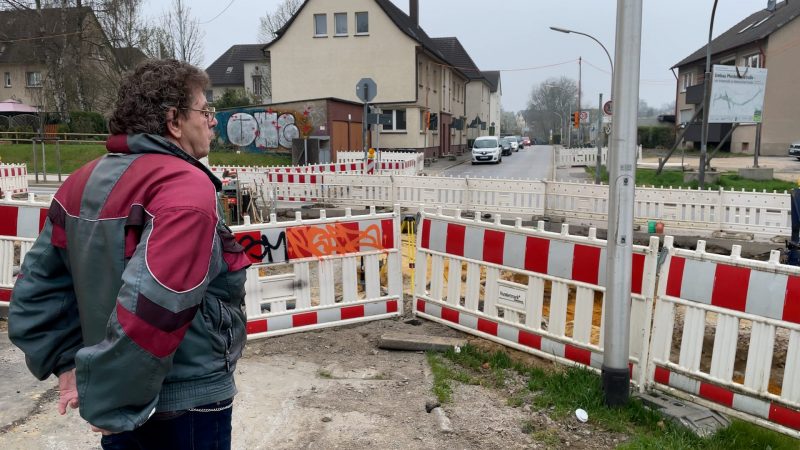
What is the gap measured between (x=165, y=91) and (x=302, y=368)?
360 centimetres

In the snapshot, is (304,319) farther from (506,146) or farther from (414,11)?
(506,146)

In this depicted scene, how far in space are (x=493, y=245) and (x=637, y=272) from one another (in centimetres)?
140

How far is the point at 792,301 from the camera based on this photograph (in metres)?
4.01

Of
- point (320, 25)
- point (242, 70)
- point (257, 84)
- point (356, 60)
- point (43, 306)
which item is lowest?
point (43, 306)

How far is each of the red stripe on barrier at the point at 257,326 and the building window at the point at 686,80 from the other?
57.5 metres

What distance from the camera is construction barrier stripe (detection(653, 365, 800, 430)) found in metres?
4.08

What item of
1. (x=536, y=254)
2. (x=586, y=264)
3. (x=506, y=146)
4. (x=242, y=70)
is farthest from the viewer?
(x=242, y=70)

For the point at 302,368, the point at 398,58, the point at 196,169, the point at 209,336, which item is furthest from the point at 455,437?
the point at 398,58

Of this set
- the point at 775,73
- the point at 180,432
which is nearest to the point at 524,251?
the point at 180,432

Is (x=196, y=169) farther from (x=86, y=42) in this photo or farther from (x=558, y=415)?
(x=86, y=42)

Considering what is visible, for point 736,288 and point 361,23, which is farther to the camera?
point 361,23

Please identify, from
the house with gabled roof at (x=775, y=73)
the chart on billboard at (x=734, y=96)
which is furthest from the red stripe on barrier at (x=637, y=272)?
the house with gabled roof at (x=775, y=73)

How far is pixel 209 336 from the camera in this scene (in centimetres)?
196

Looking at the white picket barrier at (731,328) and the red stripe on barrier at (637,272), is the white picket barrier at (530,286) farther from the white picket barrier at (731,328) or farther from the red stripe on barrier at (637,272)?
the white picket barrier at (731,328)
